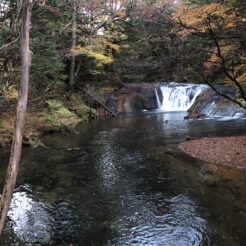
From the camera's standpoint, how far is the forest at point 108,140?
783 cm

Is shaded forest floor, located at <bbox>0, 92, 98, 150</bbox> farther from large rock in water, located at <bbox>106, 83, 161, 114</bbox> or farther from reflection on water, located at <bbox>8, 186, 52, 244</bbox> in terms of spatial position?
large rock in water, located at <bbox>106, 83, 161, 114</bbox>

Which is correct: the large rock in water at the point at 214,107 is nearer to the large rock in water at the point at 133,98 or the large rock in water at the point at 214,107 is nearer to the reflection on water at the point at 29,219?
the large rock in water at the point at 133,98

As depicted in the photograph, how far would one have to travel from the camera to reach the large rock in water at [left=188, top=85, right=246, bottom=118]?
83.5 feet

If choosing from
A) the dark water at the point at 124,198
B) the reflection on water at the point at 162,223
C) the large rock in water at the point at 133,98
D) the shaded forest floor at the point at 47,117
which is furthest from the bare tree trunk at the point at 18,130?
the large rock in water at the point at 133,98

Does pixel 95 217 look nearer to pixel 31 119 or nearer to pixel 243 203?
pixel 243 203

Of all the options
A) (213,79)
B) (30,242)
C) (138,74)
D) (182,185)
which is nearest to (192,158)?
(182,185)

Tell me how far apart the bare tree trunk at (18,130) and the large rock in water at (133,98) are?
2663cm

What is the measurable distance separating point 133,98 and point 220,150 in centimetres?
2044

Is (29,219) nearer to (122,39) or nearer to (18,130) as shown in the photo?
(18,130)

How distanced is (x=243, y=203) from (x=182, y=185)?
2.14m

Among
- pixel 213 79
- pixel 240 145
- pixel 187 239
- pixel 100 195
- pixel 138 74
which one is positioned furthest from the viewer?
pixel 138 74

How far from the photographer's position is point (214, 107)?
88.2ft

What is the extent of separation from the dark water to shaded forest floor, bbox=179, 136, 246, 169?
53cm

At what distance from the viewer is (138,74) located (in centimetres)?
3984
